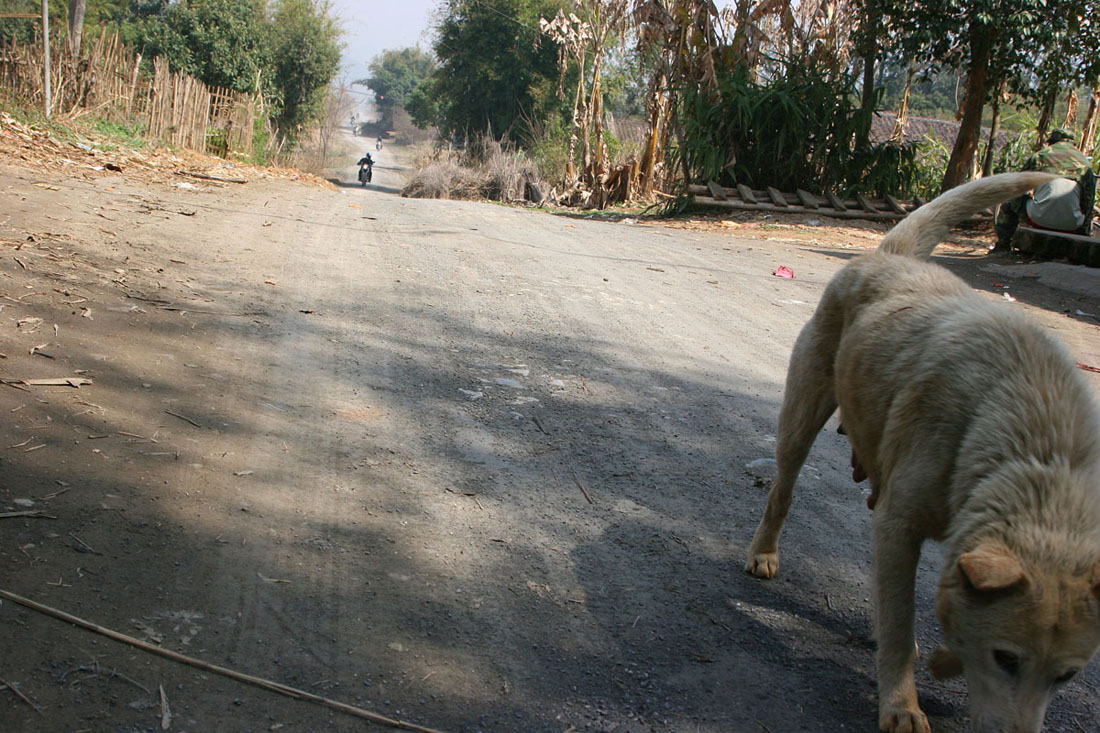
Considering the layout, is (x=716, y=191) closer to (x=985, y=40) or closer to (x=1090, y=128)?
(x=985, y=40)

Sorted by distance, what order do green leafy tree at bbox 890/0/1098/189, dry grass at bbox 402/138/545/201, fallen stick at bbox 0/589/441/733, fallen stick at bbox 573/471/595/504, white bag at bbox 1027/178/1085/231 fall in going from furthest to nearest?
dry grass at bbox 402/138/545/201 < green leafy tree at bbox 890/0/1098/189 < white bag at bbox 1027/178/1085/231 < fallen stick at bbox 573/471/595/504 < fallen stick at bbox 0/589/441/733

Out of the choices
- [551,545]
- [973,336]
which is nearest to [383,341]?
[551,545]

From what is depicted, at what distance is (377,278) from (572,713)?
5.92 meters

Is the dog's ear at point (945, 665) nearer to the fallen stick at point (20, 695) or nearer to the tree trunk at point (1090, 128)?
the fallen stick at point (20, 695)

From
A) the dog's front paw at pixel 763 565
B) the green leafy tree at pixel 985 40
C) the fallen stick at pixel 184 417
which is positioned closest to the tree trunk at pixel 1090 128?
the green leafy tree at pixel 985 40

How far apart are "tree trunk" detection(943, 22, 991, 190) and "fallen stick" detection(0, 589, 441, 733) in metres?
17.3

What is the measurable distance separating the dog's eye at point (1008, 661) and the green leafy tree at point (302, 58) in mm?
47781

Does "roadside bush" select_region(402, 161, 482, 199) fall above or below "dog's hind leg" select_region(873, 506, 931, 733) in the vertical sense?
above

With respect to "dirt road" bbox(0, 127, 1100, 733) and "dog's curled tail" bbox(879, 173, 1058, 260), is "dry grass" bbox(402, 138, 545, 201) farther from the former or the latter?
"dog's curled tail" bbox(879, 173, 1058, 260)

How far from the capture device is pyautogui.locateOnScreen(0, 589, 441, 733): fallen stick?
249cm

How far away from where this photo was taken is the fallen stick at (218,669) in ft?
8.16

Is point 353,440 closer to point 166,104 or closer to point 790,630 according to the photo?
point 790,630

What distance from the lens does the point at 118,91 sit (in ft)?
65.7

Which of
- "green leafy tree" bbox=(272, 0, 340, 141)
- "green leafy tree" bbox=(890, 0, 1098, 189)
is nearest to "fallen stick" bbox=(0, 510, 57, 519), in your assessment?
"green leafy tree" bbox=(890, 0, 1098, 189)
